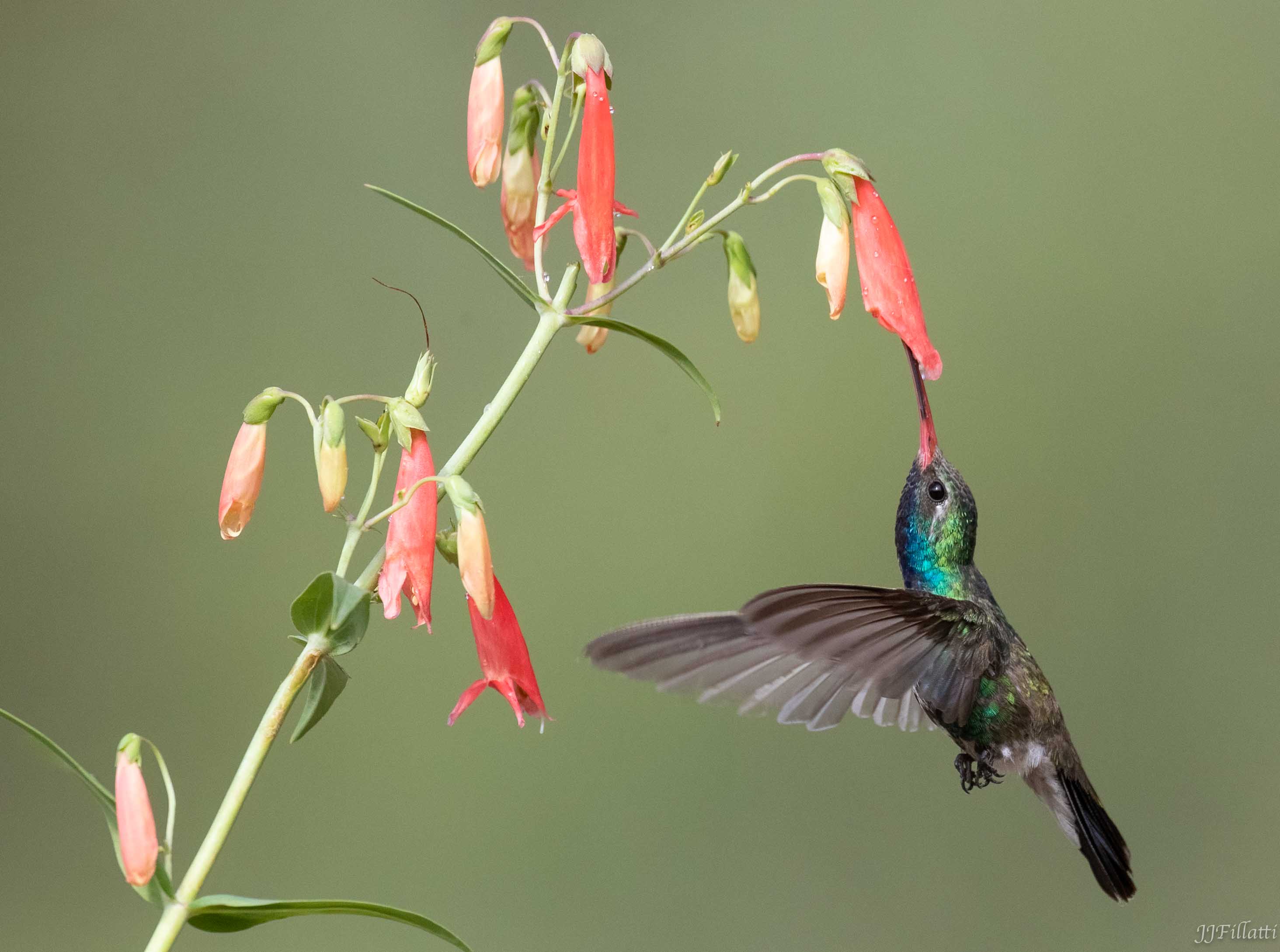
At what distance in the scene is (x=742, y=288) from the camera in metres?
1.34

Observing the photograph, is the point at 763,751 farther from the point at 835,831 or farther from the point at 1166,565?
the point at 1166,565

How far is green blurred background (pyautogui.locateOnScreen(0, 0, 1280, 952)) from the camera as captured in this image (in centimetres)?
296

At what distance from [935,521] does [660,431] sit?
5.94 feet

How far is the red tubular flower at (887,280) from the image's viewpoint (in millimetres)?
1263

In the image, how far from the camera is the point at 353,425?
10.4 feet

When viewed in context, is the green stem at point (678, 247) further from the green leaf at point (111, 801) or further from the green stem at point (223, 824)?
the green leaf at point (111, 801)

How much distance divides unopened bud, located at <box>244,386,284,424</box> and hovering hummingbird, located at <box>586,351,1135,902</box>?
0.38 m

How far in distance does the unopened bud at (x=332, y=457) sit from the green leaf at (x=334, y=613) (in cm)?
8

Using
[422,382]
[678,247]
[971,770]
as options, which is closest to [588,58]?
[678,247]

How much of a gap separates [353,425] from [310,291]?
36cm

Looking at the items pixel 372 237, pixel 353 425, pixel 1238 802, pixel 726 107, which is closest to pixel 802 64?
pixel 726 107

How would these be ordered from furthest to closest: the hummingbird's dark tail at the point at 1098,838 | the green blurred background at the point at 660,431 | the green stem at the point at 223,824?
1. the green blurred background at the point at 660,431
2. the hummingbird's dark tail at the point at 1098,838
3. the green stem at the point at 223,824

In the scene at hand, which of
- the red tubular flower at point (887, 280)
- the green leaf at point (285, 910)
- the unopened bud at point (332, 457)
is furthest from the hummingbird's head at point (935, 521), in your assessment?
the green leaf at point (285, 910)

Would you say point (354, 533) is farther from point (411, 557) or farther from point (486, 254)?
point (486, 254)
